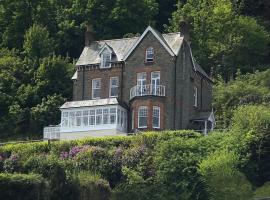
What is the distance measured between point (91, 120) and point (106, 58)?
713 cm

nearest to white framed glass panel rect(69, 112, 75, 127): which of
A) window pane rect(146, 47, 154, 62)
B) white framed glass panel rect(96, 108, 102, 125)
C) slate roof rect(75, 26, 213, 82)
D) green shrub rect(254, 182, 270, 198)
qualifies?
white framed glass panel rect(96, 108, 102, 125)

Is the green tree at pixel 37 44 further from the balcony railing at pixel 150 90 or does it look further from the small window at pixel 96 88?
the balcony railing at pixel 150 90

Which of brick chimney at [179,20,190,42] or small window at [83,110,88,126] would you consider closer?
small window at [83,110,88,126]

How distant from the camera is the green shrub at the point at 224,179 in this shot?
217ft

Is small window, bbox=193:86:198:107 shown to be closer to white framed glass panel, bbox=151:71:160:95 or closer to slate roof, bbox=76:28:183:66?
white framed glass panel, bbox=151:71:160:95

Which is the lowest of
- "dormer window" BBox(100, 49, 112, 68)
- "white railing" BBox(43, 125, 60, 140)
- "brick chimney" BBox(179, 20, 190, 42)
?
"white railing" BBox(43, 125, 60, 140)

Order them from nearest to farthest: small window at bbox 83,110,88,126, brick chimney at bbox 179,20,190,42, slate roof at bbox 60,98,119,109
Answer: slate roof at bbox 60,98,119,109 < small window at bbox 83,110,88,126 < brick chimney at bbox 179,20,190,42

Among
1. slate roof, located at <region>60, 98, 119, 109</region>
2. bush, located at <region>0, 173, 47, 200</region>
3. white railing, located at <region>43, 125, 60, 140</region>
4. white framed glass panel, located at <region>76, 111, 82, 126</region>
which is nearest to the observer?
bush, located at <region>0, 173, 47, 200</region>

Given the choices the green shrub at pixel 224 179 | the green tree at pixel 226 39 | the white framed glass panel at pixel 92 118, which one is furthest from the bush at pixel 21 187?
the green tree at pixel 226 39

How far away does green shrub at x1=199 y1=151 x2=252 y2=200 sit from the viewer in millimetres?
66250

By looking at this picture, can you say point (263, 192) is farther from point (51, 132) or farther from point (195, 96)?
point (51, 132)

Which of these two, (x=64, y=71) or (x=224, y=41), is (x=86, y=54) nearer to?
(x=64, y=71)

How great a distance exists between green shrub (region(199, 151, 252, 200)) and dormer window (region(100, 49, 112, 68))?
2234 centimetres

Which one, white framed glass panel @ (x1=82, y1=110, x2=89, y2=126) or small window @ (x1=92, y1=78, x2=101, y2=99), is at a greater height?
small window @ (x1=92, y1=78, x2=101, y2=99)
